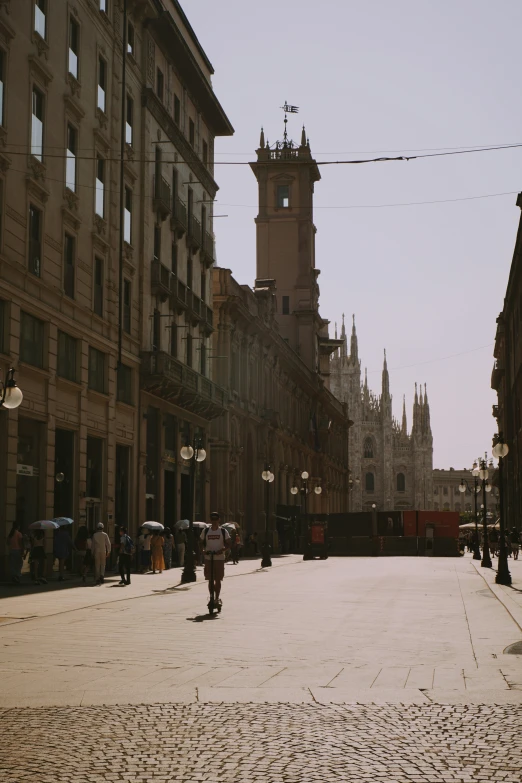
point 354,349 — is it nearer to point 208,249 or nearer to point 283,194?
point 283,194

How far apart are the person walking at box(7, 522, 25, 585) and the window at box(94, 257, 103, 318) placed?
10576mm

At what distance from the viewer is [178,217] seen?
46719 mm

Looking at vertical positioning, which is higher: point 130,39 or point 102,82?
point 130,39

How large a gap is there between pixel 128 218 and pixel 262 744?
33635 mm

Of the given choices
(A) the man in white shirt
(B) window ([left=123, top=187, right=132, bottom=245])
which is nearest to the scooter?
(A) the man in white shirt

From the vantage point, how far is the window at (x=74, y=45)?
110 feet

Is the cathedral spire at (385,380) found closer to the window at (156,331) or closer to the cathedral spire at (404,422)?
the cathedral spire at (404,422)

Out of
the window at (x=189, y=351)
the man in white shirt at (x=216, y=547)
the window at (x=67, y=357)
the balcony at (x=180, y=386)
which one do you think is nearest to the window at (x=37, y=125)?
the window at (x=67, y=357)

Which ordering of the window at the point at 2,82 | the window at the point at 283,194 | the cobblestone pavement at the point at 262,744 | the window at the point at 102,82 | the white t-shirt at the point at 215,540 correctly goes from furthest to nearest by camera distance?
1. the window at the point at 283,194
2. the window at the point at 102,82
3. the window at the point at 2,82
4. the white t-shirt at the point at 215,540
5. the cobblestone pavement at the point at 262,744

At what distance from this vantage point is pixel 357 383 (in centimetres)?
16425

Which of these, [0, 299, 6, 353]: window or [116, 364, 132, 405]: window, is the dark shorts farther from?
[116, 364, 132, 405]: window

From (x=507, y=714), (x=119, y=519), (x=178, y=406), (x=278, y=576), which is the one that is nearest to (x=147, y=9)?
(x=178, y=406)

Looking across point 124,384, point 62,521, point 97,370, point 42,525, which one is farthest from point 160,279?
point 42,525

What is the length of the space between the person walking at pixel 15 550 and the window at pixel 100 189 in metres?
13.1
